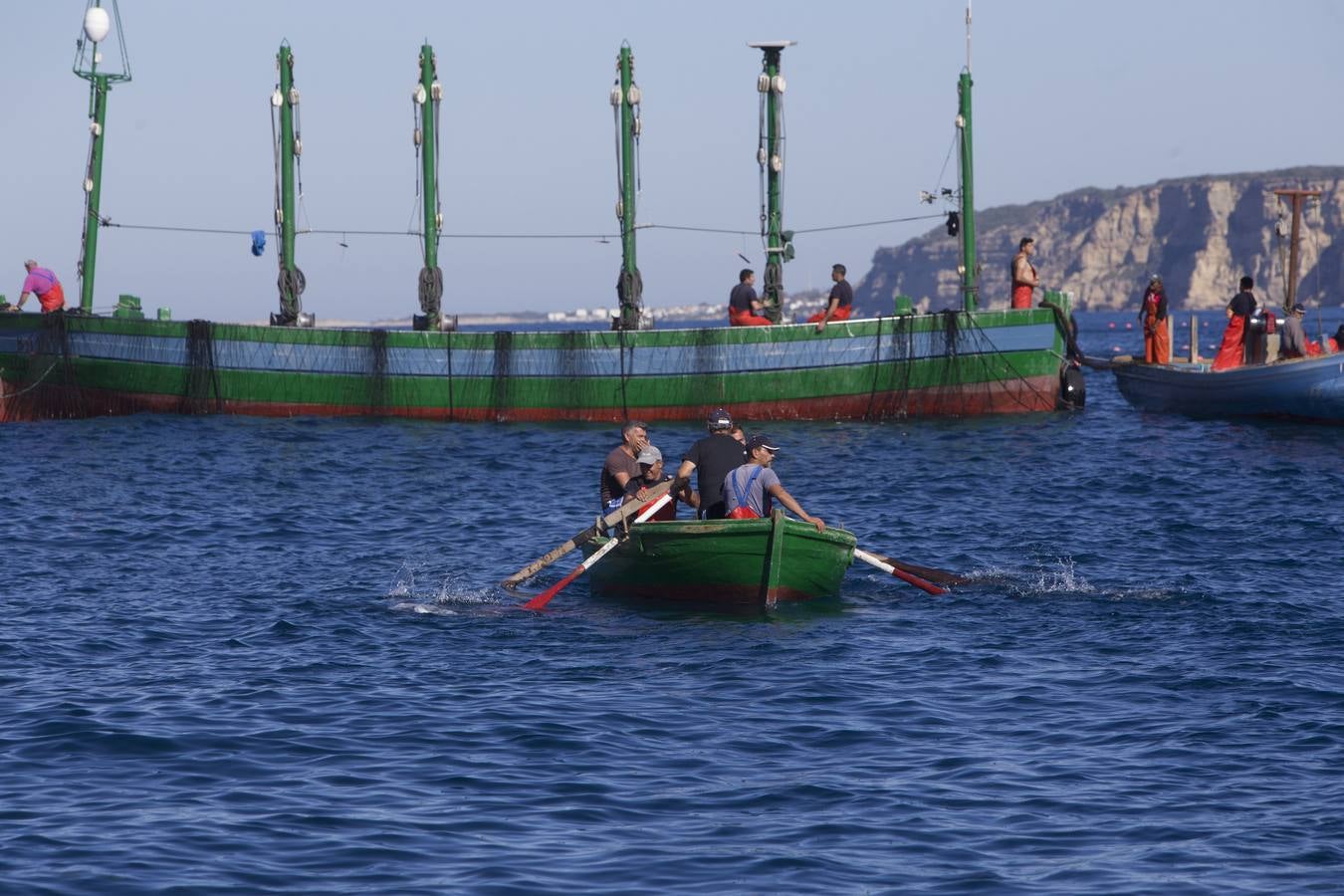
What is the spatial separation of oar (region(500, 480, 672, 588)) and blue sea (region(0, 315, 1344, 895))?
1.69ft

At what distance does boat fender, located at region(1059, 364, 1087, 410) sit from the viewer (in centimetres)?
3934

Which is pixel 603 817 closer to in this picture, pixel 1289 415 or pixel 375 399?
pixel 1289 415

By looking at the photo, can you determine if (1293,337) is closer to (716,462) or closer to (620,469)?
(620,469)

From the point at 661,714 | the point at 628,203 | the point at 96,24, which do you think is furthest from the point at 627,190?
the point at 661,714

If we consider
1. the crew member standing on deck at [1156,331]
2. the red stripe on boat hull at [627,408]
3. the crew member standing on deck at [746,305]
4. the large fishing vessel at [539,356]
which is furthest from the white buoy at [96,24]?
the crew member standing on deck at [1156,331]

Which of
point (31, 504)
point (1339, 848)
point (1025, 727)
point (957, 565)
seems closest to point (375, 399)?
point (31, 504)

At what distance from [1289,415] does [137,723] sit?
92.2 ft

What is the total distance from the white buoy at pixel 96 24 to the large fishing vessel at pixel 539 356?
52 millimetres

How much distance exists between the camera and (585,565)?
57.2 ft

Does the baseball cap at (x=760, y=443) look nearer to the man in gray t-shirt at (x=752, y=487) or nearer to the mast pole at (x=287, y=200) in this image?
the man in gray t-shirt at (x=752, y=487)

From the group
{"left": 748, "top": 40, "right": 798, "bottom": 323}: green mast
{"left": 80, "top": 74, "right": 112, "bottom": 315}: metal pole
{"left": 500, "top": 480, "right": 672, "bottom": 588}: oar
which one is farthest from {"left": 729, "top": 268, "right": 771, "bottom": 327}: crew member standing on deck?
{"left": 500, "top": 480, "right": 672, "bottom": 588}: oar

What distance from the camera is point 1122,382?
42.1 meters

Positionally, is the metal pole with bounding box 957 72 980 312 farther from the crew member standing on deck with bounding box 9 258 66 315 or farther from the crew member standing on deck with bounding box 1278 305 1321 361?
the crew member standing on deck with bounding box 9 258 66 315

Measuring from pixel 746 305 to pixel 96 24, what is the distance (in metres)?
17.4
